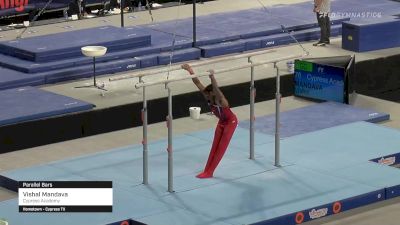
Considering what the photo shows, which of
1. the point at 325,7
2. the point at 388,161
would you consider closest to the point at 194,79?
the point at 388,161

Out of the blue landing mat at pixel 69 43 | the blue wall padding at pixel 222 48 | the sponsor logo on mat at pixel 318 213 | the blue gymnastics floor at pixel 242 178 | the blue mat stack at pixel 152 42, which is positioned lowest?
the sponsor logo on mat at pixel 318 213

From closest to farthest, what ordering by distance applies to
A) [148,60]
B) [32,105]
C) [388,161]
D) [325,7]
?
[388,161] < [32,105] < [148,60] < [325,7]

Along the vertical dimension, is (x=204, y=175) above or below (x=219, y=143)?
below

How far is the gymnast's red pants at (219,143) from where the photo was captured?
50.3 ft

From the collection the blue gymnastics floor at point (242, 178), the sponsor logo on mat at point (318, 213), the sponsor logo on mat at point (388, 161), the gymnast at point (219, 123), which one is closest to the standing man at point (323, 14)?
the blue gymnastics floor at point (242, 178)

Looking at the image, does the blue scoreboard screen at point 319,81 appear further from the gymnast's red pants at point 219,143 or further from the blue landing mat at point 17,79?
the blue landing mat at point 17,79

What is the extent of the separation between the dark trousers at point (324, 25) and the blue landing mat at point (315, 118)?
312 centimetres

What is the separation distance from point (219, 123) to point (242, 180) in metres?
0.65

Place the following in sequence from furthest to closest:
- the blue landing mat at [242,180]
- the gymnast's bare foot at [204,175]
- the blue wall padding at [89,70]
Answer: the blue wall padding at [89,70] < the gymnast's bare foot at [204,175] < the blue landing mat at [242,180]

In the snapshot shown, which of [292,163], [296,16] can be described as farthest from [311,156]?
[296,16]

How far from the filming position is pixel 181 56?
20531 millimetres

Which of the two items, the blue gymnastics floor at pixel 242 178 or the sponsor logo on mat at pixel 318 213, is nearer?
the blue gymnastics floor at pixel 242 178

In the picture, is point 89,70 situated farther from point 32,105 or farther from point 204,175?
point 204,175

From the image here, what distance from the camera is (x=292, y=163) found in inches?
628
